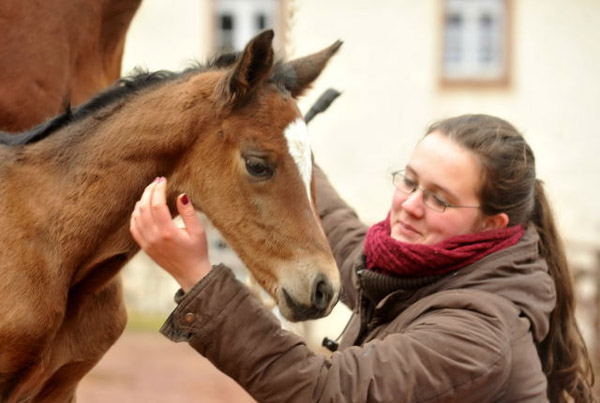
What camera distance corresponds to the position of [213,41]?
1450 centimetres

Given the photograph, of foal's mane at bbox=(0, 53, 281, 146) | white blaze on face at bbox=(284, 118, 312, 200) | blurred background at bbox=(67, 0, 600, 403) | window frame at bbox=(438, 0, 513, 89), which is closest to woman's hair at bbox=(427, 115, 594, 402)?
white blaze on face at bbox=(284, 118, 312, 200)

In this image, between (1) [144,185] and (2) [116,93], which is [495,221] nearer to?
(1) [144,185]

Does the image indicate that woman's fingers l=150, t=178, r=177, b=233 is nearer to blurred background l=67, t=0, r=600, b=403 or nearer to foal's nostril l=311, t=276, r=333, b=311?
foal's nostril l=311, t=276, r=333, b=311

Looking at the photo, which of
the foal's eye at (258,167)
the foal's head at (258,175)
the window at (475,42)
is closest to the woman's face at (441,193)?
the foal's head at (258,175)

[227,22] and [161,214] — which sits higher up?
[161,214]

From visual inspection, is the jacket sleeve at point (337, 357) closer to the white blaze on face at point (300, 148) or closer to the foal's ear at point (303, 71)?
the white blaze on face at point (300, 148)

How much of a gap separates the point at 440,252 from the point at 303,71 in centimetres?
80

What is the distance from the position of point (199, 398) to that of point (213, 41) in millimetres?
5679

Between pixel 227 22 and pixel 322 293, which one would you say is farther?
pixel 227 22

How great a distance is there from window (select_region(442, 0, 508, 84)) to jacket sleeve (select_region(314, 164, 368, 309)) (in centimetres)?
1106

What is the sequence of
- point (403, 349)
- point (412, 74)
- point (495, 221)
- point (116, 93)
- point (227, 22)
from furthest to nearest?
point (227, 22) < point (412, 74) < point (116, 93) < point (495, 221) < point (403, 349)

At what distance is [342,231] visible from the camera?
365cm

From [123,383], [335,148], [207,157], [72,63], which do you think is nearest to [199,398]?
[123,383]

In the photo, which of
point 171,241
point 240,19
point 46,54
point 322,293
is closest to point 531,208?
point 322,293
